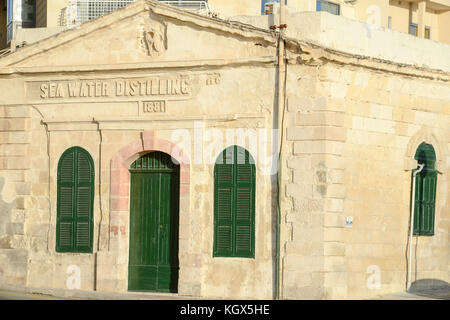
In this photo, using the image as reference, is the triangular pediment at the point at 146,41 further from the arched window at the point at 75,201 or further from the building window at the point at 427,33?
the building window at the point at 427,33

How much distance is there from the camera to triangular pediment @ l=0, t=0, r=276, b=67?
17797 millimetres

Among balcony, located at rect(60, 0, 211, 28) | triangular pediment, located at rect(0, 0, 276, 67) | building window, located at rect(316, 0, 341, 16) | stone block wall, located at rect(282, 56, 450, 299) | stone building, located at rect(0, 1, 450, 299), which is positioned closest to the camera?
stone block wall, located at rect(282, 56, 450, 299)

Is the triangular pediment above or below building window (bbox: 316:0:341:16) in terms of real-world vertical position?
below

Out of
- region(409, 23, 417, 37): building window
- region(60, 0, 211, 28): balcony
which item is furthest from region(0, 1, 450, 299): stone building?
region(409, 23, 417, 37): building window

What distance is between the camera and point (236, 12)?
22281 mm

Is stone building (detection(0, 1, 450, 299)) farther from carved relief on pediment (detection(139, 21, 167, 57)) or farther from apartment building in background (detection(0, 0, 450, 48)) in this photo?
apartment building in background (detection(0, 0, 450, 48))

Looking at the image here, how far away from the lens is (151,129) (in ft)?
60.2

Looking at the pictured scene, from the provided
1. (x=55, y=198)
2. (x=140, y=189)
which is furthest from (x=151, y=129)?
(x=55, y=198)

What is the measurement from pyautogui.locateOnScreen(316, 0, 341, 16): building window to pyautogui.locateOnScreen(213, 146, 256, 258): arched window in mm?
8883

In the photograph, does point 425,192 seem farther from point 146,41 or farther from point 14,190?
point 14,190

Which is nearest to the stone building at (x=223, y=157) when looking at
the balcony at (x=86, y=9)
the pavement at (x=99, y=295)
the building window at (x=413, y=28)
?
the pavement at (x=99, y=295)
